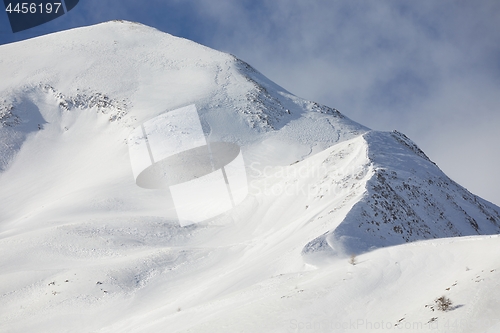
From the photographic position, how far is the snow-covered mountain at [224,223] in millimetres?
11062

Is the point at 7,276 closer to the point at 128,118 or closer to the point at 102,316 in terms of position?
the point at 102,316

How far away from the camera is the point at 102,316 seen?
18.1 meters

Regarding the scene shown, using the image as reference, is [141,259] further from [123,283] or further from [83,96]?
[83,96]

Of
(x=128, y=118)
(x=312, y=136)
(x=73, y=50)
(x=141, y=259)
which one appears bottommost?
(x=141, y=259)

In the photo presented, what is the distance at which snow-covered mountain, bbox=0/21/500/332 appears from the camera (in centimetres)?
1106

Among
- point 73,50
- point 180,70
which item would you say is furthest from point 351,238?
point 73,50

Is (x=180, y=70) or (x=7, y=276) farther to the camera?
(x=180, y=70)

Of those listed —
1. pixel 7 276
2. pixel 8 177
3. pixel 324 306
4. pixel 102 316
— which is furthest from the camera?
pixel 8 177

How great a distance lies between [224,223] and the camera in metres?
29.3

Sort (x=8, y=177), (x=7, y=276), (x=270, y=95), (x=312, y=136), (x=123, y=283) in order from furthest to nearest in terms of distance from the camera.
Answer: (x=270, y=95) → (x=312, y=136) → (x=8, y=177) → (x=7, y=276) → (x=123, y=283)

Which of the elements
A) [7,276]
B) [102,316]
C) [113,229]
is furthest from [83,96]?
[102,316]

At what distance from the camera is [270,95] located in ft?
206

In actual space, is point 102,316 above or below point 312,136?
below

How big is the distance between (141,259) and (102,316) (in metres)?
4.87
